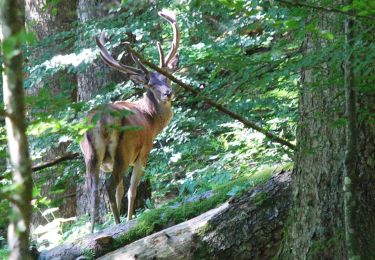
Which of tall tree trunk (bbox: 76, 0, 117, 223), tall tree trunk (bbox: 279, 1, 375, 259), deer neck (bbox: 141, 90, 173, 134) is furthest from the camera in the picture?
tall tree trunk (bbox: 76, 0, 117, 223)

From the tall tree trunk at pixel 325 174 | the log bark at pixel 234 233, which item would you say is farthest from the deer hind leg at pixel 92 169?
the tall tree trunk at pixel 325 174

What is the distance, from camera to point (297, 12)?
3.38 m

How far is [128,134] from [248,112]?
61.8 inches

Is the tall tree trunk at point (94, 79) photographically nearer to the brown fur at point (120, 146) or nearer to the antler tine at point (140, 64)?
the brown fur at point (120, 146)

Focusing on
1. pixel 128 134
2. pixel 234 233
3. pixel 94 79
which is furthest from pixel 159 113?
pixel 234 233

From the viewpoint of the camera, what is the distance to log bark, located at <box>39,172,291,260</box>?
5152 millimetres

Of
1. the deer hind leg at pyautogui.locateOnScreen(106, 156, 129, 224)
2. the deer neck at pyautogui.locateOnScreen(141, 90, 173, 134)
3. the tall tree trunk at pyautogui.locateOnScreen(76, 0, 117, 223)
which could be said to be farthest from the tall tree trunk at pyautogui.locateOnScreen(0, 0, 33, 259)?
the tall tree trunk at pyautogui.locateOnScreen(76, 0, 117, 223)

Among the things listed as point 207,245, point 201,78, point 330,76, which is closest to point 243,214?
point 207,245

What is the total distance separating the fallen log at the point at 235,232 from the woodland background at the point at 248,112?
377mm

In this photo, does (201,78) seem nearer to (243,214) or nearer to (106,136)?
(106,136)

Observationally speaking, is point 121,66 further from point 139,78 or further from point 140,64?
point 139,78

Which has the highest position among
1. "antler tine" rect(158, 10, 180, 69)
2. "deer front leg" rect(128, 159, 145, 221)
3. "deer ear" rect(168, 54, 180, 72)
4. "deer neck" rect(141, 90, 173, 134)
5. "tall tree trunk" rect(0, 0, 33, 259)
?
"antler tine" rect(158, 10, 180, 69)

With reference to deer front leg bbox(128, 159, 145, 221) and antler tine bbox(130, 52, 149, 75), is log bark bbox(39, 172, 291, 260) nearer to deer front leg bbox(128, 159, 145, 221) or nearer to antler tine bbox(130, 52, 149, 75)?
deer front leg bbox(128, 159, 145, 221)

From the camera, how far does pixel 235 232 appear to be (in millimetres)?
5203
